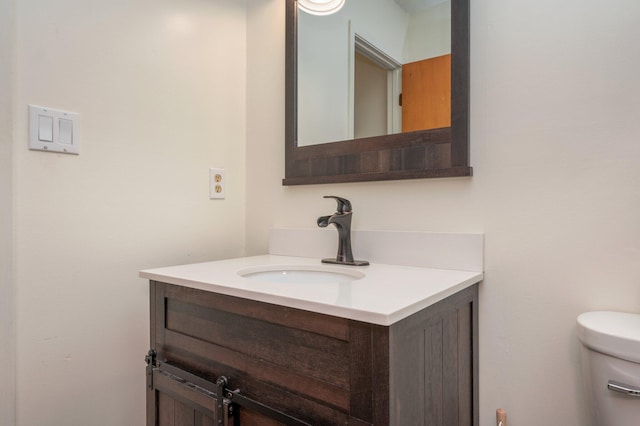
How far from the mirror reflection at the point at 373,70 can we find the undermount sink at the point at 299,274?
1.46ft

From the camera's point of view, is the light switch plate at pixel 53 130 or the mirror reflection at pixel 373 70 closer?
the light switch plate at pixel 53 130

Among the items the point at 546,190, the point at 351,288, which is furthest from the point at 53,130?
the point at 546,190

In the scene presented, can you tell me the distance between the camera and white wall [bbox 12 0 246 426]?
96cm

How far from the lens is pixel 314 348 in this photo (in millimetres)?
690

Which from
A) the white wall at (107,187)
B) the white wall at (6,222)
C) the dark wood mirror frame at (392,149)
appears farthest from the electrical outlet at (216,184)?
the white wall at (6,222)

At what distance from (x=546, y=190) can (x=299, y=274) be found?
71cm

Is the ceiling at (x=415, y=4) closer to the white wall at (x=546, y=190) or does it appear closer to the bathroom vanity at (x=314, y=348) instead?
the white wall at (x=546, y=190)

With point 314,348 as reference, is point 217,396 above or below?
below

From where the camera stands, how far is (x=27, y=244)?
0.95 metres

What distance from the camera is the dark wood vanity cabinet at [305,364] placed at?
625 mm

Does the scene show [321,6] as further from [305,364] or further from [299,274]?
[305,364]

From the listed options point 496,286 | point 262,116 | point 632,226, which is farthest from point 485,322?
point 262,116

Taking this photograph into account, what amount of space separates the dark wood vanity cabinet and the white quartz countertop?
0.02 m

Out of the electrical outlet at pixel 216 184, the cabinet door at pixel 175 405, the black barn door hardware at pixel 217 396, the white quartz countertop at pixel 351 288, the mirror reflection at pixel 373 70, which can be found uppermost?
the mirror reflection at pixel 373 70
